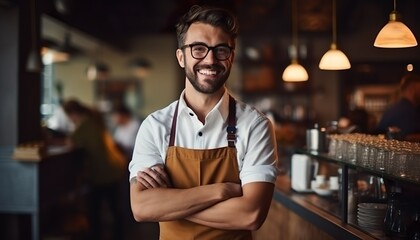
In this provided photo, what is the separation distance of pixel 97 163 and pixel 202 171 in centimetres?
453

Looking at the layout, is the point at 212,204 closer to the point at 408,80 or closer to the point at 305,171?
the point at 305,171

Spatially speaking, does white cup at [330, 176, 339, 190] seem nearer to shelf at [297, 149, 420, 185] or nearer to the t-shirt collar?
shelf at [297, 149, 420, 185]

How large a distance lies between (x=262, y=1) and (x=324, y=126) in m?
4.69

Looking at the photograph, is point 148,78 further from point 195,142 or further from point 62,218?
point 195,142

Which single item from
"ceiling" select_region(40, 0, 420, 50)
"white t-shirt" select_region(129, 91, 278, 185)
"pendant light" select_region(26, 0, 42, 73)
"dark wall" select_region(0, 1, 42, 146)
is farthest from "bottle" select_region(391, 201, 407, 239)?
"ceiling" select_region(40, 0, 420, 50)

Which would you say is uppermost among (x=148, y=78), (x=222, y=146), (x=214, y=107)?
(x=148, y=78)

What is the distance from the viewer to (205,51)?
7.66 feet

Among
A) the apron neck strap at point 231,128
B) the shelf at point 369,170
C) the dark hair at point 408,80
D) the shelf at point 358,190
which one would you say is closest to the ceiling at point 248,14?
the dark hair at point 408,80

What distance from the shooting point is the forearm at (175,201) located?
7.36 ft

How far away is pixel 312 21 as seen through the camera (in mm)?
8930

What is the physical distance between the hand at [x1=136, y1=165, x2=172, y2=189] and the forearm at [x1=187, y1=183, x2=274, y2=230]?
0.18 meters

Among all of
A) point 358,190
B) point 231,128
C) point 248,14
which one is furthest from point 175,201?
point 248,14

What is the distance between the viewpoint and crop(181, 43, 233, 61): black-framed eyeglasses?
2.33m

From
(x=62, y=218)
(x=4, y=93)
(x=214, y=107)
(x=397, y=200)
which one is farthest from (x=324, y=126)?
(x=62, y=218)
